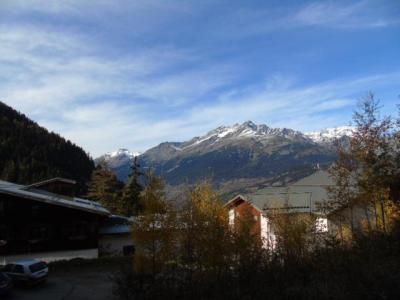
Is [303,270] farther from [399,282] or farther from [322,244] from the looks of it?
[322,244]

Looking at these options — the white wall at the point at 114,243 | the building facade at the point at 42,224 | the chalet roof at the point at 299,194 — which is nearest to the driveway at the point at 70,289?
the building facade at the point at 42,224

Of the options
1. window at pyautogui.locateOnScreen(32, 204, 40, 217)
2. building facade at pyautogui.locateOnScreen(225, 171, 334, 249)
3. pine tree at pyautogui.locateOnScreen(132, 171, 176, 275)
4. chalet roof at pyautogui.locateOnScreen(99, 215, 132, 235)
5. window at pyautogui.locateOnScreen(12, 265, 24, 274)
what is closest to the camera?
pine tree at pyautogui.locateOnScreen(132, 171, 176, 275)

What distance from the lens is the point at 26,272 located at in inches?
1101

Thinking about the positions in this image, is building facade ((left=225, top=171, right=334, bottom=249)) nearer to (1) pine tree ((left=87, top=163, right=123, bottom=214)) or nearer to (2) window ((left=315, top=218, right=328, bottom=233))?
(2) window ((left=315, top=218, right=328, bottom=233))

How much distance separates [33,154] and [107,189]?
64.3m

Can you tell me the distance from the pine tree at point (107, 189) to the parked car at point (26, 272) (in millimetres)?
35699

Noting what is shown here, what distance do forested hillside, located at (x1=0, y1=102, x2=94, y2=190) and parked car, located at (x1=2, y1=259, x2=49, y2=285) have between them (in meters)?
84.1

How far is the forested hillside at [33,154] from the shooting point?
4390 inches

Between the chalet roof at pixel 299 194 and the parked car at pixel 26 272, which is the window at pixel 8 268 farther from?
the chalet roof at pixel 299 194

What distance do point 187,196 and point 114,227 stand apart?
23461 mm

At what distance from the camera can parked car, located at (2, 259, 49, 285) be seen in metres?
27.9

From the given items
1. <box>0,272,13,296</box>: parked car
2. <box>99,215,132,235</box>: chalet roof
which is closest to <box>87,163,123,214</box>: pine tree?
<box>99,215,132,235</box>: chalet roof

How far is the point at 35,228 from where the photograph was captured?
144ft

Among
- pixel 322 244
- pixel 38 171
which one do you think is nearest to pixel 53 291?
pixel 322 244
